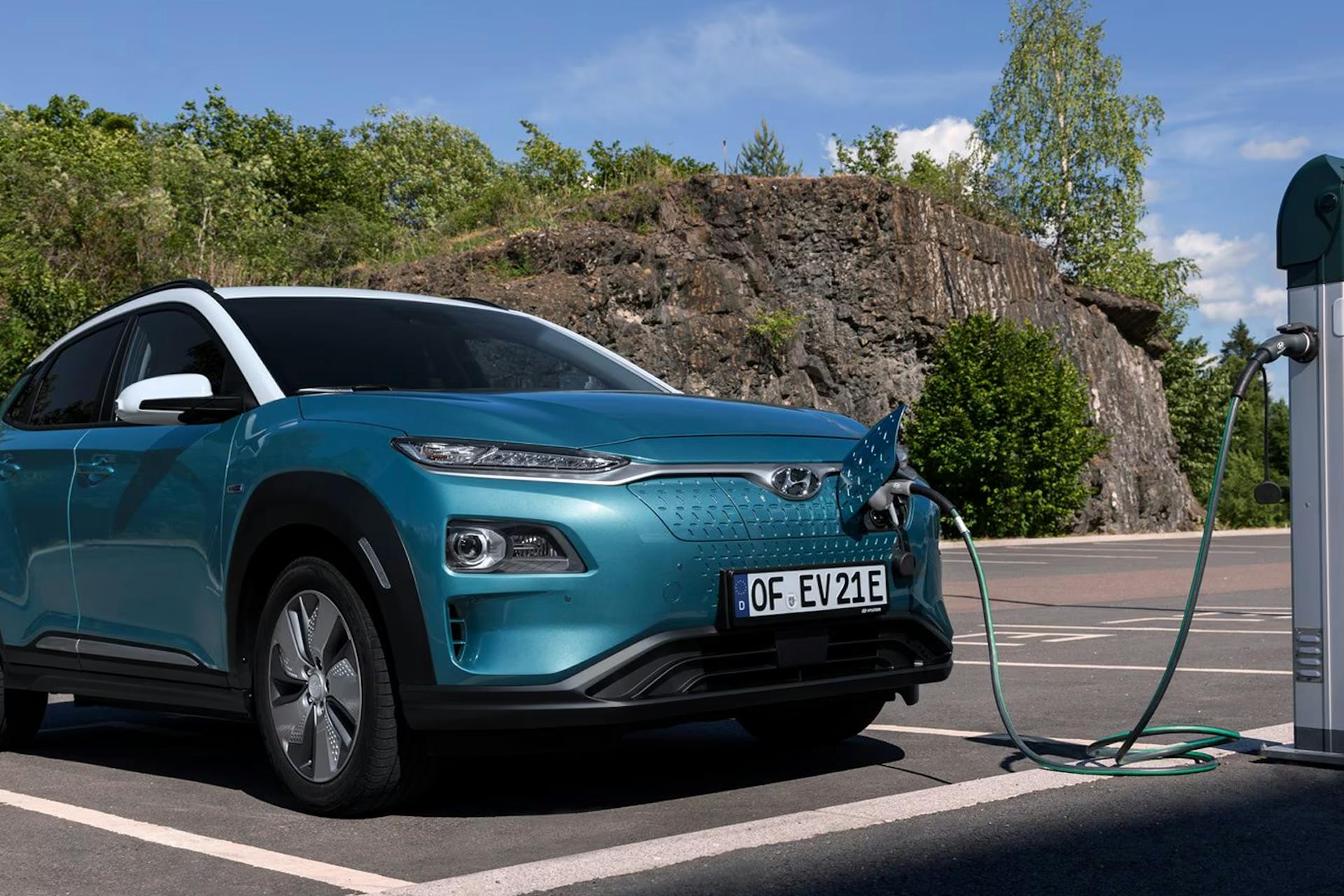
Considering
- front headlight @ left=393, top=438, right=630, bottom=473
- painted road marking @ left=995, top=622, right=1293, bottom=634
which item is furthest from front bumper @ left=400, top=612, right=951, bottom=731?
painted road marking @ left=995, top=622, right=1293, bottom=634

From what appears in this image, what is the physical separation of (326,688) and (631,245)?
25.4 metres

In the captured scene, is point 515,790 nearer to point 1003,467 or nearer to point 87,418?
point 87,418

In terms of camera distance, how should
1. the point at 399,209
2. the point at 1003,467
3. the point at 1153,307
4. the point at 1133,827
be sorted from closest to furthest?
the point at 1133,827 → the point at 1003,467 → the point at 1153,307 → the point at 399,209

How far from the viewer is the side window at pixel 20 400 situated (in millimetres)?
6312

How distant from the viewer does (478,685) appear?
13.0 feet

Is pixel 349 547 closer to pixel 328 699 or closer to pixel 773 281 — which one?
pixel 328 699

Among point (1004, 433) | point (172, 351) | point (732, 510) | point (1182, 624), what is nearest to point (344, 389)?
point (172, 351)

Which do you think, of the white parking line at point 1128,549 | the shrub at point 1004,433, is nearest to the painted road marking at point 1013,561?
the white parking line at point 1128,549

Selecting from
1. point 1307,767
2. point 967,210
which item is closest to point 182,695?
point 1307,767

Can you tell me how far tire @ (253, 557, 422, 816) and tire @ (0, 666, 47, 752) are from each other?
1.90 meters

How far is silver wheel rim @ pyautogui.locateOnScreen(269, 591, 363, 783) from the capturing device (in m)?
4.30

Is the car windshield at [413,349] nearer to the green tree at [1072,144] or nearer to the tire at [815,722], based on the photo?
the tire at [815,722]

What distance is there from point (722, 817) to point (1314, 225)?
260 cm

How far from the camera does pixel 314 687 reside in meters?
4.41
